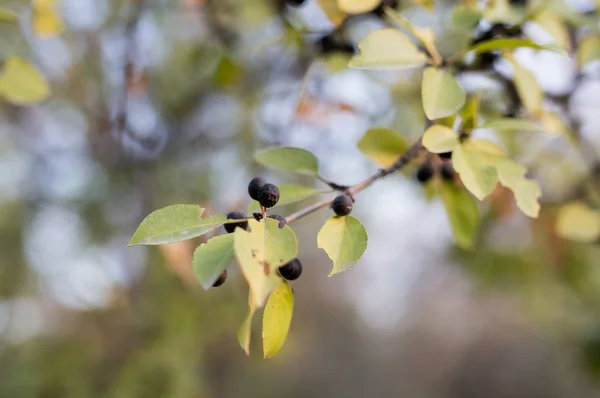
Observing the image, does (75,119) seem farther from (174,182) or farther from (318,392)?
(318,392)

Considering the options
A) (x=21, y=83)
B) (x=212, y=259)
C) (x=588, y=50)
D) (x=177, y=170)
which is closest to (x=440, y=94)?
(x=212, y=259)

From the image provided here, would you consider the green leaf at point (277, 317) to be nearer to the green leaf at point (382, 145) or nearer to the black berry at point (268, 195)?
the black berry at point (268, 195)

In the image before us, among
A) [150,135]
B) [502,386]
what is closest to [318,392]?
[502,386]

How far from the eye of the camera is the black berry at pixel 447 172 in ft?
3.20

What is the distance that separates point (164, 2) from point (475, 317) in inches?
330

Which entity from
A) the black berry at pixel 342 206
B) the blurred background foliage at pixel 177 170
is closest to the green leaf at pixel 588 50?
the blurred background foliage at pixel 177 170

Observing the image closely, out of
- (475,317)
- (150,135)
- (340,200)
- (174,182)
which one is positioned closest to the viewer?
(340,200)

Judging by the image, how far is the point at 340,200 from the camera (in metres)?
0.65

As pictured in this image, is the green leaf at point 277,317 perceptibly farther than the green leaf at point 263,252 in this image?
Yes

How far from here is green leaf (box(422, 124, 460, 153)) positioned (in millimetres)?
672

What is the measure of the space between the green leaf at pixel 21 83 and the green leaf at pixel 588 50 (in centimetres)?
112

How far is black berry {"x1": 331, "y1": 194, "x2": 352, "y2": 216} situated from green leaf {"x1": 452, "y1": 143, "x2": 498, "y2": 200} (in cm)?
15

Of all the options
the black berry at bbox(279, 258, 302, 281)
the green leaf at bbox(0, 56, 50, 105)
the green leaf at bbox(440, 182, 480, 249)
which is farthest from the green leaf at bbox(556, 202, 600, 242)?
the green leaf at bbox(0, 56, 50, 105)

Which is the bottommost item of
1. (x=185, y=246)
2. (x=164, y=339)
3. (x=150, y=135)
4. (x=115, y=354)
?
(x=115, y=354)
